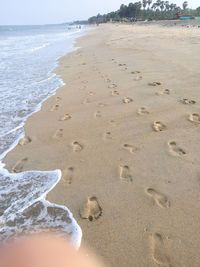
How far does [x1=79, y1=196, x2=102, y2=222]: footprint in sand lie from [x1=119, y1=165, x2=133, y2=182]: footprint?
0.49 metres

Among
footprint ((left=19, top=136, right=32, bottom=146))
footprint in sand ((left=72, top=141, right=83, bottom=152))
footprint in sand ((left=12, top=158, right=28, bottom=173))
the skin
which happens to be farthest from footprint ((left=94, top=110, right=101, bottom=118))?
the skin

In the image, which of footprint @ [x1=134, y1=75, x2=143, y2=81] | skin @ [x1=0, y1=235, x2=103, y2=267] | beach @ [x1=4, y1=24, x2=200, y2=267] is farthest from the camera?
footprint @ [x1=134, y1=75, x2=143, y2=81]

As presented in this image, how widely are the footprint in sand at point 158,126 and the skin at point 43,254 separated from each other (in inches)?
105

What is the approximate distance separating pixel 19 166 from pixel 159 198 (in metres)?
2.16

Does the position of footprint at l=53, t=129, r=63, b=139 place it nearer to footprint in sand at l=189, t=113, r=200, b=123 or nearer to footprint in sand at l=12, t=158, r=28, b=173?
footprint in sand at l=12, t=158, r=28, b=173

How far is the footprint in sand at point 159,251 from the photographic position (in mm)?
2467

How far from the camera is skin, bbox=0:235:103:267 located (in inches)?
102

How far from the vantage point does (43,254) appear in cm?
270

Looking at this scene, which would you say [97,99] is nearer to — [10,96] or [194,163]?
[10,96]

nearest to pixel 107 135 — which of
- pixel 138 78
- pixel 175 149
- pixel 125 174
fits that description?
pixel 175 149

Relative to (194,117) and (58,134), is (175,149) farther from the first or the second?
(58,134)

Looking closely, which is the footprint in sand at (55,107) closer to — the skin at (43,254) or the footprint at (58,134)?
the footprint at (58,134)

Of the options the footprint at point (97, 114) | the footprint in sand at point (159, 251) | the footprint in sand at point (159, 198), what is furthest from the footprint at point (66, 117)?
the footprint in sand at point (159, 251)

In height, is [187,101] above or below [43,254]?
below
